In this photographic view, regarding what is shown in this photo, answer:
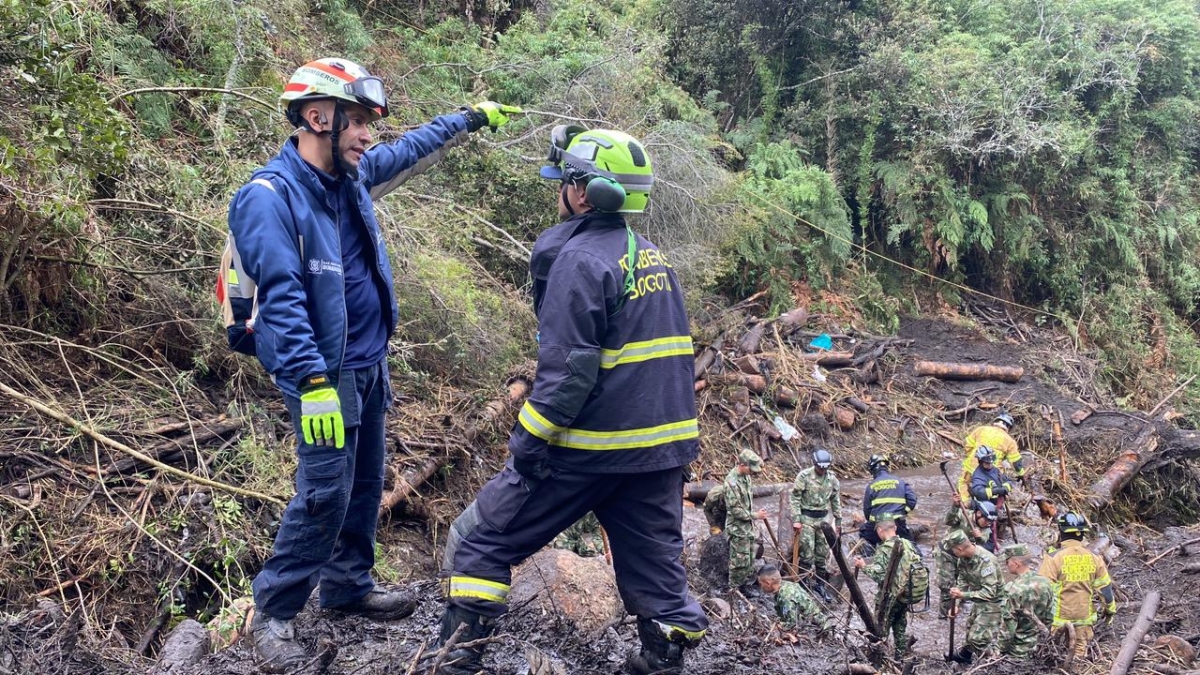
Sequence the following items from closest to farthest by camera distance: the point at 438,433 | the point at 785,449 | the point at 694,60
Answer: the point at 438,433 → the point at 785,449 → the point at 694,60

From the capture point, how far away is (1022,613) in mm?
6730

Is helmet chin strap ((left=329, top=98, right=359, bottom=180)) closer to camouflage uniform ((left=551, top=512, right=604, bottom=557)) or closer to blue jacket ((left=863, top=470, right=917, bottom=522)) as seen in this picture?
camouflage uniform ((left=551, top=512, right=604, bottom=557))

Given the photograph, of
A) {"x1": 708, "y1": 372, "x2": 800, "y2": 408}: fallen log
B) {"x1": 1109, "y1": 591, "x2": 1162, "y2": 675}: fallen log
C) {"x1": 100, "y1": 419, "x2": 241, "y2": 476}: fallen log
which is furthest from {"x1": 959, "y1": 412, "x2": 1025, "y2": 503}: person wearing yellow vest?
{"x1": 100, "y1": 419, "x2": 241, "y2": 476}: fallen log

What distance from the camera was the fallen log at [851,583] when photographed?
16.4ft

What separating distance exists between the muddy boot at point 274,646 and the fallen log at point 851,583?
2891 mm

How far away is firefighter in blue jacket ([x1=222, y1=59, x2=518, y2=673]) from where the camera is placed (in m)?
3.12

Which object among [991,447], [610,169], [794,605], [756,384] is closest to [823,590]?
[794,605]

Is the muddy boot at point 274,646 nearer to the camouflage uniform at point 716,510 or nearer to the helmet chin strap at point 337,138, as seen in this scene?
the helmet chin strap at point 337,138

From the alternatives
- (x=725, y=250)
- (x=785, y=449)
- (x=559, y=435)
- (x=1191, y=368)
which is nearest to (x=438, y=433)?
(x=559, y=435)

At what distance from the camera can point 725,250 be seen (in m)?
13.1

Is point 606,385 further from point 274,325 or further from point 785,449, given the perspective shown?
point 785,449

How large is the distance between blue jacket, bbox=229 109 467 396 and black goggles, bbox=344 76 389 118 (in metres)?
0.33

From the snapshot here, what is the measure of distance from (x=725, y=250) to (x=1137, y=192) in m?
9.86

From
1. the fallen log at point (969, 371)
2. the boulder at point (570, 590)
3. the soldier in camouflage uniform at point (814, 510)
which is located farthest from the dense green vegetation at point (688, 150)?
the soldier in camouflage uniform at point (814, 510)
